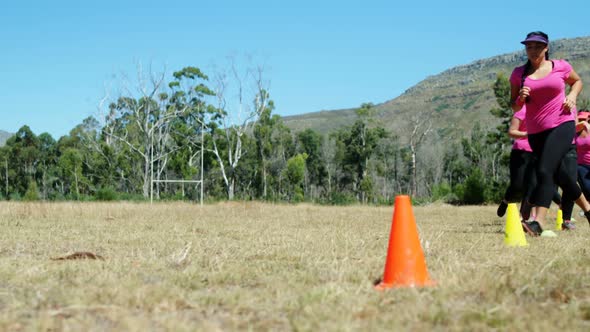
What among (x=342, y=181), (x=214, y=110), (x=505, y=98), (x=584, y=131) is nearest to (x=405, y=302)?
(x=584, y=131)

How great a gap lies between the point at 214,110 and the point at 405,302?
2204 inches

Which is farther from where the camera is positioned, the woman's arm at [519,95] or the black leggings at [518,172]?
the black leggings at [518,172]

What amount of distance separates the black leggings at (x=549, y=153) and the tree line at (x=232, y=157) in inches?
1297

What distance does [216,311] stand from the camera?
3.14 meters

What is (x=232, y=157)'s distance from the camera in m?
62.4

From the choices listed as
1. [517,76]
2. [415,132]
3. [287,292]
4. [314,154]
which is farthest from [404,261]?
[314,154]

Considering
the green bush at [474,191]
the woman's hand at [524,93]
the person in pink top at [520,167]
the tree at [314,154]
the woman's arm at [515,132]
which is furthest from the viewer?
the tree at [314,154]

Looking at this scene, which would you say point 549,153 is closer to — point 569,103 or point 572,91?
point 569,103

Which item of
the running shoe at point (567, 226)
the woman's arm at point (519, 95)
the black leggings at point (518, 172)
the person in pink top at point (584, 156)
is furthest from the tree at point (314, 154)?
the woman's arm at point (519, 95)

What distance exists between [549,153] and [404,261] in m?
3.71

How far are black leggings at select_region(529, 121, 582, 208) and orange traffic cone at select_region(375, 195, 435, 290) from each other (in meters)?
3.34

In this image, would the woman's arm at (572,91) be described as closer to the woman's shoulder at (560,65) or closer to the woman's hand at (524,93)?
the woman's shoulder at (560,65)

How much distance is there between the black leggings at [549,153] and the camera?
6.86m

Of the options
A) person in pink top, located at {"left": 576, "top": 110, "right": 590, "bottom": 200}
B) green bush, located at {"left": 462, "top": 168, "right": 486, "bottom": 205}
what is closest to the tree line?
green bush, located at {"left": 462, "top": 168, "right": 486, "bottom": 205}
